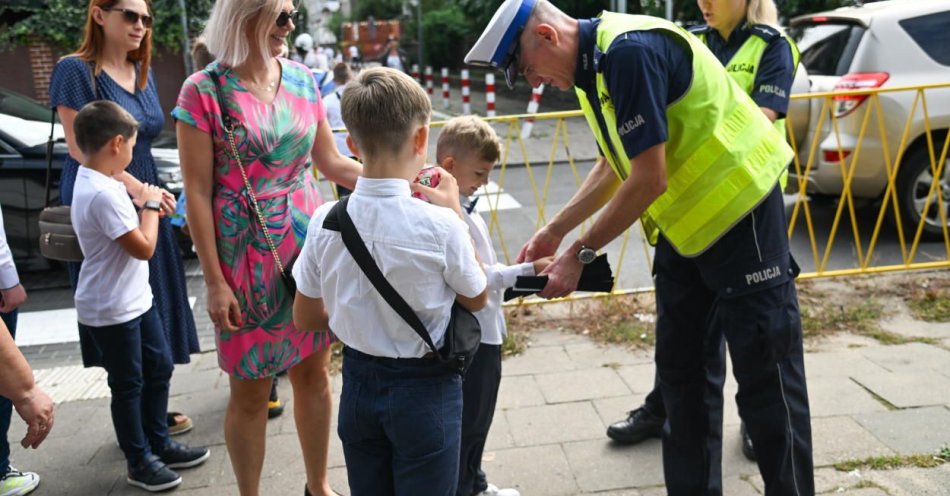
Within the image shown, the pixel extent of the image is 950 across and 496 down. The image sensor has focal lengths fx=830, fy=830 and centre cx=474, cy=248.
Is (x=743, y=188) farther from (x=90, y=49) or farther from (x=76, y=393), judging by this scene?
(x=76, y=393)

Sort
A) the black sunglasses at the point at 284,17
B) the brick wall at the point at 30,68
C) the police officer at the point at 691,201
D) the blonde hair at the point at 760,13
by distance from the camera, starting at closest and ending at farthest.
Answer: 1. the police officer at the point at 691,201
2. the black sunglasses at the point at 284,17
3. the blonde hair at the point at 760,13
4. the brick wall at the point at 30,68

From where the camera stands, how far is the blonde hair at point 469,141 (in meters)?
2.60

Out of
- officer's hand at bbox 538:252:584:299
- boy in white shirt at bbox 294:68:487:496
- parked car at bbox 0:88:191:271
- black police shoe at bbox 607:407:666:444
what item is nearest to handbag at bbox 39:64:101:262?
boy in white shirt at bbox 294:68:487:496

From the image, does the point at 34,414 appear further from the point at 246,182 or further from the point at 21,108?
the point at 21,108

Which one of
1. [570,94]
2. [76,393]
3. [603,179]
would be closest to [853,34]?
[603,179]

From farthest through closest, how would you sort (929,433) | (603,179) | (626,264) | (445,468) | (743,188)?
(626,264) < (929,433) < (603,179) < (743,188) < (445,468)

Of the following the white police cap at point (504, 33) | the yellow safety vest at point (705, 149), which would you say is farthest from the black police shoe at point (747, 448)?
the white police cap at point (504, 33)

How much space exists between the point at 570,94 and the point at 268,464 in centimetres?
1759

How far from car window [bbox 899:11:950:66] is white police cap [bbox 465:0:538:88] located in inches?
211

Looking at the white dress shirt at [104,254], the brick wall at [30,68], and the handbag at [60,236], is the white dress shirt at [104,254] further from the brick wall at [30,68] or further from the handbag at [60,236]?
the brick wall at [30,68]

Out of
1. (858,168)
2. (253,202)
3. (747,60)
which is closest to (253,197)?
(253,202)

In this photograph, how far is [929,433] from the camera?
3.32 m

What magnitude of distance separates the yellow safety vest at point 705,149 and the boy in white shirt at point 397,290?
631mm

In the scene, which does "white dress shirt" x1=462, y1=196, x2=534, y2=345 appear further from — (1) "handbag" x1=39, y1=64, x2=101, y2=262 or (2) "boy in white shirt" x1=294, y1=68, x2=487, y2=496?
(1) "handbag" x1=39, y1=64, x2=101, y2=262
